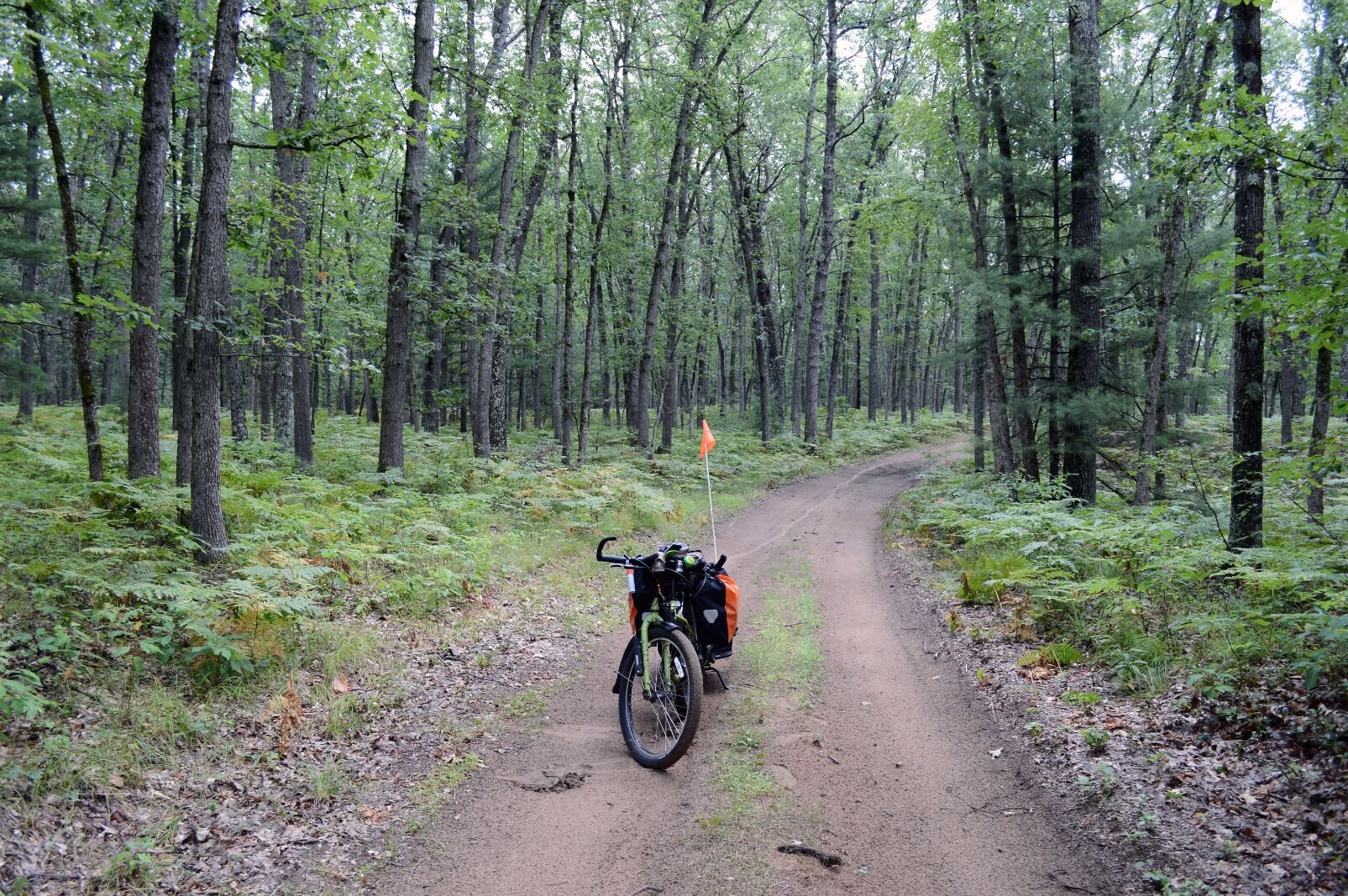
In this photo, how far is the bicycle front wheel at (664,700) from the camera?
4.88 metres

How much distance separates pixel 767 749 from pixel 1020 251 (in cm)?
1296

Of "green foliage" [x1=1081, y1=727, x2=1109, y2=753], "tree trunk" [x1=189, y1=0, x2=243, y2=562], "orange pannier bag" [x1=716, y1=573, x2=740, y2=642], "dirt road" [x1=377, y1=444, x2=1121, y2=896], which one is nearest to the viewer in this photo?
"dirt road" [x1=377, y1=444, x2=1121, y2=896]

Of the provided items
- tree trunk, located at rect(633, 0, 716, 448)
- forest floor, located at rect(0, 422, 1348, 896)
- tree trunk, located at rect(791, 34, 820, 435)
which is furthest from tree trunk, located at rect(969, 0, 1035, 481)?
tree trunk, located at rect(791, 34, 820, 435)

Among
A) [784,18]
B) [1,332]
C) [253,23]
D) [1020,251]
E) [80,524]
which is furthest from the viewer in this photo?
[784,18]

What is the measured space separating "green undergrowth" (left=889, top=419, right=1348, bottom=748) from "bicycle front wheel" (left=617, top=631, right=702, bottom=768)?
140 inches

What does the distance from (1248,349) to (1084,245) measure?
4959mm

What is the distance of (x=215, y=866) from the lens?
3.77 m

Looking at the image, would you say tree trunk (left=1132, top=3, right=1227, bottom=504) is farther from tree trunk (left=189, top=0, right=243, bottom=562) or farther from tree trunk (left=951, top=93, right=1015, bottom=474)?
tree trunk (left=189, top=0, right=243, bottom=562)

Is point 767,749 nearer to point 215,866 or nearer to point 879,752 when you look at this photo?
point 879,752

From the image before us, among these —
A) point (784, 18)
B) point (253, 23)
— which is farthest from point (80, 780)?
point (784, 18)

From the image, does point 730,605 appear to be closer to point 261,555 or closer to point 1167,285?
point 261,555

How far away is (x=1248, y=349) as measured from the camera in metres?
8.70

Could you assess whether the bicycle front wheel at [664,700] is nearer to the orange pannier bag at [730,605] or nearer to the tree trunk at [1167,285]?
the orange pannier bag at [730,605]

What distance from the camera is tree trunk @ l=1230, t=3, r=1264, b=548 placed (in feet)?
26.9
